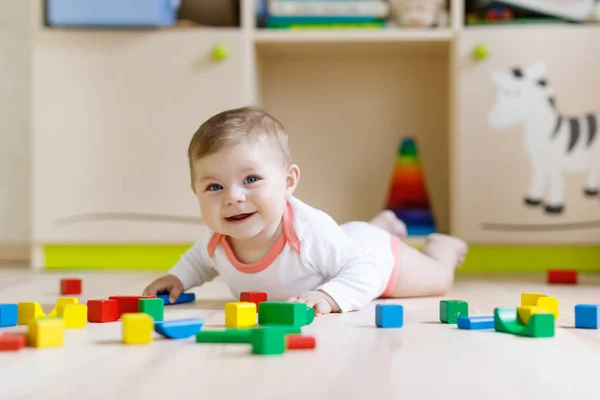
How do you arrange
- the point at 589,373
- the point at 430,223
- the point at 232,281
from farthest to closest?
the point at 430,223 < the point at 232,281 < the point at 589,373

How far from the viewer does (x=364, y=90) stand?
8.11ft

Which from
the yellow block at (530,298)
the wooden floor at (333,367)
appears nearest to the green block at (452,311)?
the wooden floor at (333,367)

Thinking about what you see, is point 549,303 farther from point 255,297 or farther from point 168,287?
point 168,287

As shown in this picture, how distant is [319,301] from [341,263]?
0.11m

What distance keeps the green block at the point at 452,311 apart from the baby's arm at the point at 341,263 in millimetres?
167

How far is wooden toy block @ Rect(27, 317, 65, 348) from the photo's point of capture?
0.87 meters

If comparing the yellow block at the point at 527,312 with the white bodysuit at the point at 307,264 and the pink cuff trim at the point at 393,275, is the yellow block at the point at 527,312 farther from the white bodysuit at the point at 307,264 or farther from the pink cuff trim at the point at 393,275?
the pink cuff trim at the point at 393,275

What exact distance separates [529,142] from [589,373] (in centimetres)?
139

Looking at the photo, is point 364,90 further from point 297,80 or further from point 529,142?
point 529,142

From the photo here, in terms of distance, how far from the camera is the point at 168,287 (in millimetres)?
1370

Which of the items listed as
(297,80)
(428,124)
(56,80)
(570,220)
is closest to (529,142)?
(570,220)

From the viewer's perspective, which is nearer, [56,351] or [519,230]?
[56,351]

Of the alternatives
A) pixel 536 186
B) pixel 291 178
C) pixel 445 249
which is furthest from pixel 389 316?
pixel 536 186

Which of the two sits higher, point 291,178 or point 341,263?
point 291,178
